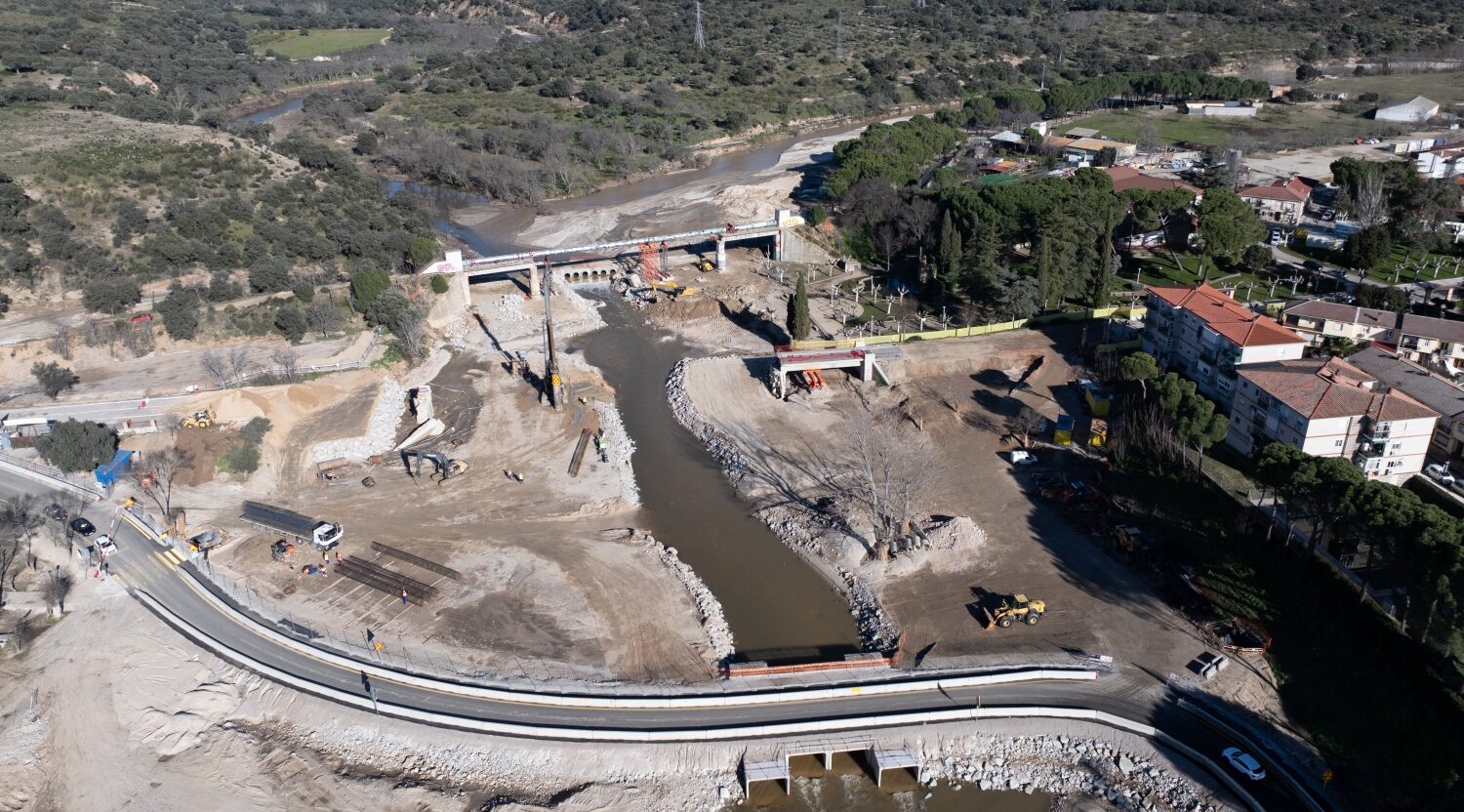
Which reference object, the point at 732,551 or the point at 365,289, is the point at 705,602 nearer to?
the point at 732,551

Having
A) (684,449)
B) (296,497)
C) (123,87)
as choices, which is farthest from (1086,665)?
(123,87)

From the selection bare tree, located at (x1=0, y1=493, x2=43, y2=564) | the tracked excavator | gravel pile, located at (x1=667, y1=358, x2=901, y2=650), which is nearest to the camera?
gravel pile, located at (x1=667, y1=358, x2=901, y2=650)

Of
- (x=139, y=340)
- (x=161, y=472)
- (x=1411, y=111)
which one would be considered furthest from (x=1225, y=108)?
(x=161, y=472)

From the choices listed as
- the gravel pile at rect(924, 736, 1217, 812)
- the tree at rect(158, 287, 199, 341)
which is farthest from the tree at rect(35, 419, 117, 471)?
the gravel pile at rect(924, 736, 1217, 812)

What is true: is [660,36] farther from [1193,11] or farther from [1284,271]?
[1284,271]

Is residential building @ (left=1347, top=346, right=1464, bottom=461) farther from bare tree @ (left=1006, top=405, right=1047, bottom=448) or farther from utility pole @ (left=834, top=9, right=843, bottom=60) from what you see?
utility pole @ (left=834, top=9, right=843, bottom=60)

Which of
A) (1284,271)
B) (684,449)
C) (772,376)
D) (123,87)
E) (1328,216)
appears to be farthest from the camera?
(123,87)
